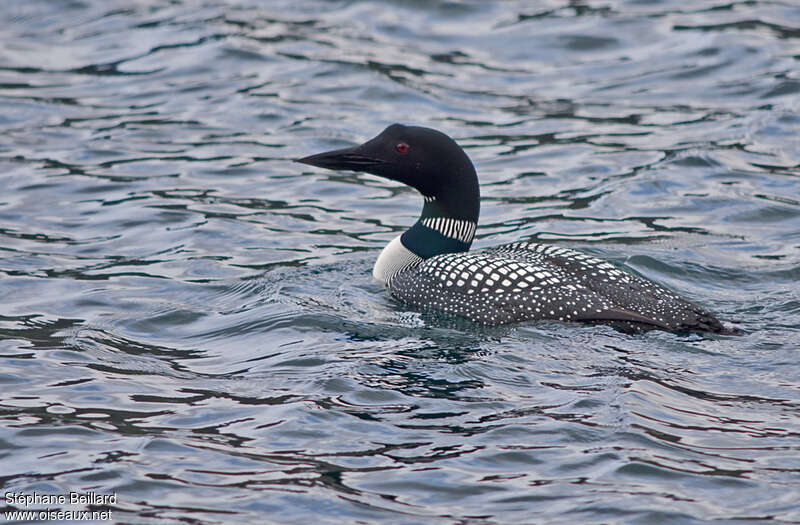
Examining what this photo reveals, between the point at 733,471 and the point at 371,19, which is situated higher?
the point at 371,19

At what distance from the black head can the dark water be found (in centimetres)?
59

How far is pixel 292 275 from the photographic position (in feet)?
20.9

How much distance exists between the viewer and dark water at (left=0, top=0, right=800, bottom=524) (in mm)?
4039

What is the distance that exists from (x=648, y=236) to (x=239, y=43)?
483cm

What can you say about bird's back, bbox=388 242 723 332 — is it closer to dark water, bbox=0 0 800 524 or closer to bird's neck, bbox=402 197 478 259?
dark water, bbox=0 0 800 524

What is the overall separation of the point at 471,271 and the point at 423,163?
2.27 feet

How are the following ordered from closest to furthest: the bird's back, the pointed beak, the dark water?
the dark water, the bird's back, the pointed beak

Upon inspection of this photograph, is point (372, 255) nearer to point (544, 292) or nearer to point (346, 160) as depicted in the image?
point (346, 160)

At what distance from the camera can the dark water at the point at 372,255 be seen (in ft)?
13.3

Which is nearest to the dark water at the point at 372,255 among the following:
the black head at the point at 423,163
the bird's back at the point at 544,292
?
the bird's back at the point at 544,292

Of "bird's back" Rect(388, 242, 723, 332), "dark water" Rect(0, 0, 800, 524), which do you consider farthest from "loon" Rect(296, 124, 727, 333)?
"dark water" Rect(0, 0, 800, 524)

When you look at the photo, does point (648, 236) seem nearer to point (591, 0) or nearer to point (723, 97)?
point (723, 97)

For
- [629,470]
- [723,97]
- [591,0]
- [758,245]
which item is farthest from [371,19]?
[629,470]

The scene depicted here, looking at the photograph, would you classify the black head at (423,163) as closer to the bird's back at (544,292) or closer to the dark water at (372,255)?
the bird's back at (544,292)
